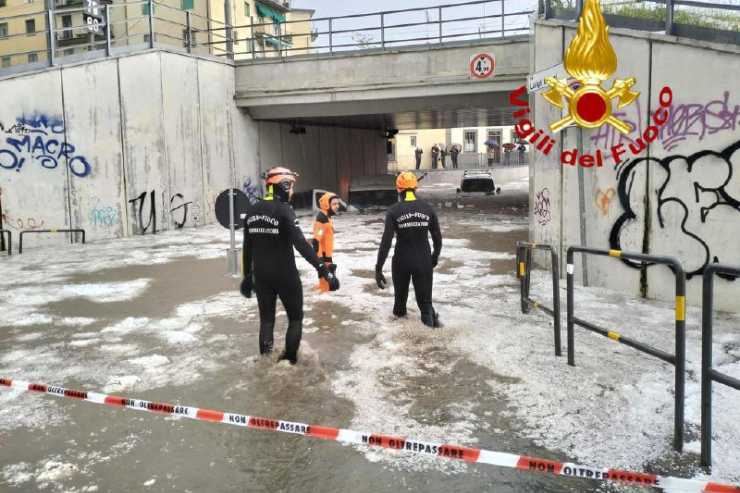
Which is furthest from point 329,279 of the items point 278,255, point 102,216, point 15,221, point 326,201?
point 102,216

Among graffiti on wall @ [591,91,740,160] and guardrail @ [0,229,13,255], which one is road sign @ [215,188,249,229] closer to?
graffiti on wall @ [591,91,740,160]

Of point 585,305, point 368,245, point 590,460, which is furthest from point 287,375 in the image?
point 368,245

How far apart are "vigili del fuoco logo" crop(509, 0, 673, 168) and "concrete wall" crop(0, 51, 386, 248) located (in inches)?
435

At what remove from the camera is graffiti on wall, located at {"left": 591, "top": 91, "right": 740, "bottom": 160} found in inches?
304

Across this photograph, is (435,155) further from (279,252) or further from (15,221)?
(279,252)

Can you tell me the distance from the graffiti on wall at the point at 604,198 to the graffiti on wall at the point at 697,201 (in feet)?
0.88

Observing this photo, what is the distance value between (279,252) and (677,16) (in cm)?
652

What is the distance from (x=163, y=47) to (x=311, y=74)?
436 centimetres

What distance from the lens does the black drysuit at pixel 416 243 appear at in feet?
23.0

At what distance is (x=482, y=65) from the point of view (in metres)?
17.7

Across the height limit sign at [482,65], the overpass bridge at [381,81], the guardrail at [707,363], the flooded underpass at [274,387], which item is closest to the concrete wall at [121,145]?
the overpass bridge at [381,81]

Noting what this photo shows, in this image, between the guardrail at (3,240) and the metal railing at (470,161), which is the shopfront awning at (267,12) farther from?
the guardrail at (3,240)

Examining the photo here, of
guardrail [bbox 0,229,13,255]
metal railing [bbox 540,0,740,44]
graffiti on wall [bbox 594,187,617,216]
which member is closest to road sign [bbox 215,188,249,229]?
graffiti on wall [bbox 594,187,617,216]

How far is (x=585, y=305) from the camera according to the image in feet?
26.6
